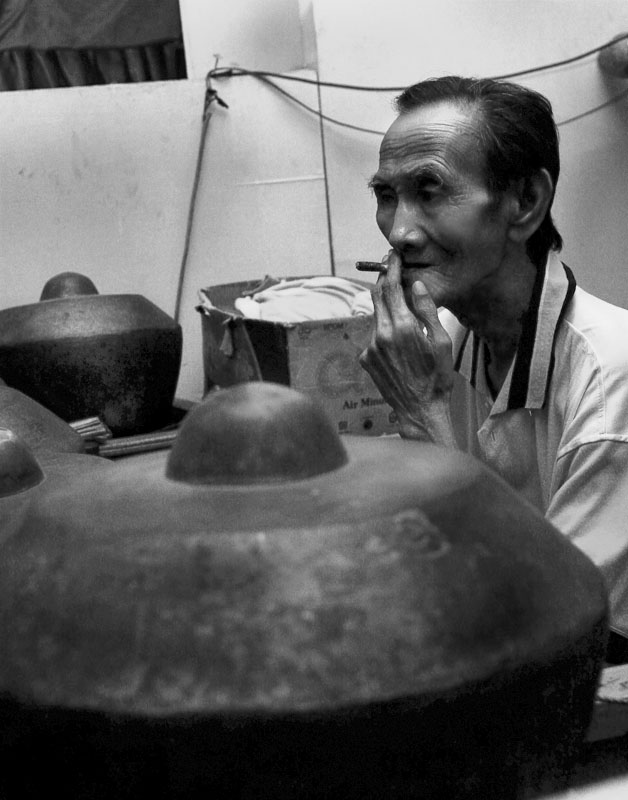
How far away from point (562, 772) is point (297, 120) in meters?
3.93

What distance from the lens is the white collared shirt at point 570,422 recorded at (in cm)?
161

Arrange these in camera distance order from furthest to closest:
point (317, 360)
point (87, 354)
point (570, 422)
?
1. point (317, 360)
2. point (87, 354)
3. point (570, 422)

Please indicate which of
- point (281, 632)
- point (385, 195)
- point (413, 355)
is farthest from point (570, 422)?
point (281, 632)

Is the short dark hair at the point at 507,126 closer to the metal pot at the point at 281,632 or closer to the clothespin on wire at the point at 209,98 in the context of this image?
the metal pot at the point at 281,632

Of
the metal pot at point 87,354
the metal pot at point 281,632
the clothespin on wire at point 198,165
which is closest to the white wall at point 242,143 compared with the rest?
the clothespin on wire at point 198,165

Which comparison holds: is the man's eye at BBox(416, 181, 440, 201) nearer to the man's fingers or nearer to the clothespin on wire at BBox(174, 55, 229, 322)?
the man's fingers

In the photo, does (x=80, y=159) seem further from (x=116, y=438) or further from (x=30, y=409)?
(x=30, y=409)

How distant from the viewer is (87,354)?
3113 mm

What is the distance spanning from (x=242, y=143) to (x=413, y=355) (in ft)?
9.30

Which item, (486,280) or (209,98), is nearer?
(486,280)

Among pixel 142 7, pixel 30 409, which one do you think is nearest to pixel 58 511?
pixel 30 409

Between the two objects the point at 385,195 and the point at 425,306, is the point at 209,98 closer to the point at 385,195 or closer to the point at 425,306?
the point at 385,195

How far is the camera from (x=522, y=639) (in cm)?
79

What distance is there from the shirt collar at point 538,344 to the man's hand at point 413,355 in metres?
0.11
